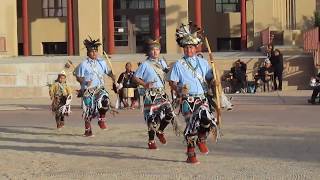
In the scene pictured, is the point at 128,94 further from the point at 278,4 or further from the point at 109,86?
the point at 278,4

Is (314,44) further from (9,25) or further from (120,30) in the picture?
(9,25)

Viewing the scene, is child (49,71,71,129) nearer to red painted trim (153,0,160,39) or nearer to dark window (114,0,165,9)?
red painted trim (153,0,160,39)

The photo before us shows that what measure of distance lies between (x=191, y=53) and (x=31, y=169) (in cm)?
274

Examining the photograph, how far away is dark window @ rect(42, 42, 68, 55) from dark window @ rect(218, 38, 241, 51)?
7.93 meters

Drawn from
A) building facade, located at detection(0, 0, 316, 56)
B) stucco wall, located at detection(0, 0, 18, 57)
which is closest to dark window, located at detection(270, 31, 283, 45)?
building facade, located at detection(0, 0, 316, 56)

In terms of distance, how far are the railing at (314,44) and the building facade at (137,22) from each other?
276cm

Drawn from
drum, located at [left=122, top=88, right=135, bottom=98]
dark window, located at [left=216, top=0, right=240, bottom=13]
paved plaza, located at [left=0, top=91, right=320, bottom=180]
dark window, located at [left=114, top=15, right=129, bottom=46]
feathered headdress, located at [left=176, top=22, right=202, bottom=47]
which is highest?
dark window, located at [left=216, top=0, right=240, bottom=13]

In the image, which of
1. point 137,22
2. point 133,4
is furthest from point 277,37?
point 133,4

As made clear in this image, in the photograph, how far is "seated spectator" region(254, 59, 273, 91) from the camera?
24.5 m

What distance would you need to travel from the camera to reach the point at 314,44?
83.5 feet

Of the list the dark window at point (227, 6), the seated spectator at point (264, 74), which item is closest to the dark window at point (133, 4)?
the dark window at point (227, 6)

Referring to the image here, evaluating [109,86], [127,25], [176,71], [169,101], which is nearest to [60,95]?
[169,101]

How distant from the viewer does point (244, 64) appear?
25203 mm

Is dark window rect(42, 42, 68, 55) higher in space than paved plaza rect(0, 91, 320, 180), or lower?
higher
